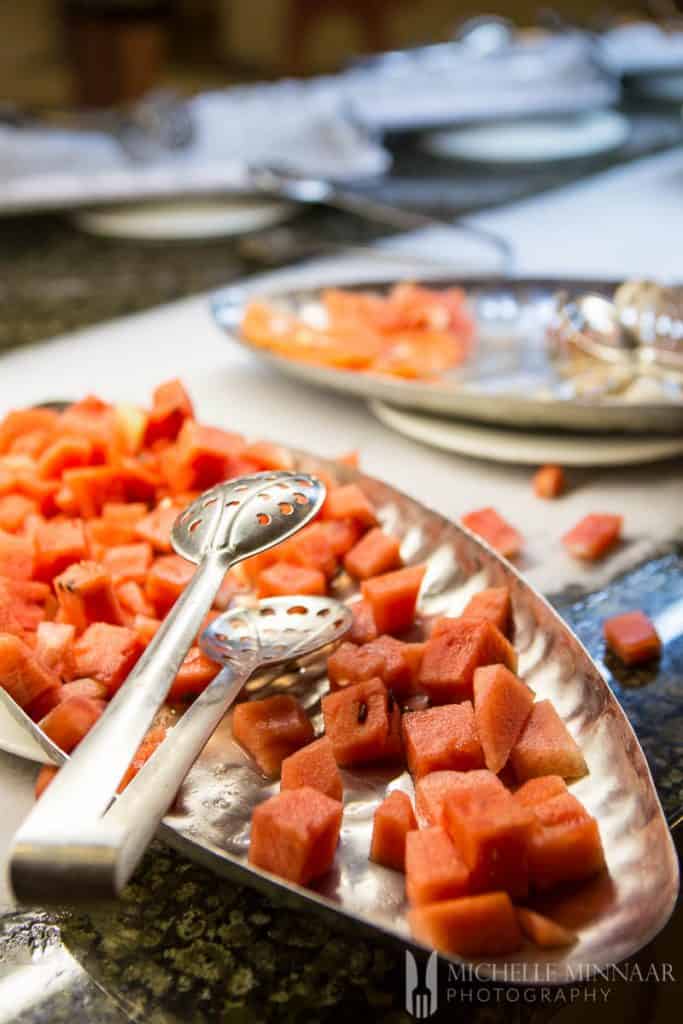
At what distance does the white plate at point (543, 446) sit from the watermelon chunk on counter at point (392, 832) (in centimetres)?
71

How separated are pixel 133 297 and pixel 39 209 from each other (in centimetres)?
42

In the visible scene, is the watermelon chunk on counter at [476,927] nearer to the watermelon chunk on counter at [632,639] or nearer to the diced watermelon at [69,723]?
the diced watermelon at [69,723]

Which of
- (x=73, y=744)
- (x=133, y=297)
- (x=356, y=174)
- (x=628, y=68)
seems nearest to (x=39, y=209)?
(x=133, y=297)

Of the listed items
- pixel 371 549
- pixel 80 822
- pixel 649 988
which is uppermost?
pixel 80 822

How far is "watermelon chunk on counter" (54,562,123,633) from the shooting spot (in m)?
0.90

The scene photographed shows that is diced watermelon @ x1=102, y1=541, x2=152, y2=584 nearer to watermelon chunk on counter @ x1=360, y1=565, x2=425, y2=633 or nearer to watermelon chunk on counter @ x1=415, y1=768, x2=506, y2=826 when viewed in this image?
watermelon chunk on counter @ x1=360, y1=565, x2=425, y2=633

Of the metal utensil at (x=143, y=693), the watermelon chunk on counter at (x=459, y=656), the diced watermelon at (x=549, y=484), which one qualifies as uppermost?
the metal utensil at (x=143, y=693)

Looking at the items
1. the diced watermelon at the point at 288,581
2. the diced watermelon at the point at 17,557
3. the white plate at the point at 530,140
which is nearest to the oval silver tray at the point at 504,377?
the diced watermelon at the point at 288,581

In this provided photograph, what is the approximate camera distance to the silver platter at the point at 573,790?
1.98 feet

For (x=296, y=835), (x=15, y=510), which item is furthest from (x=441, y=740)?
(x=15, y=510)

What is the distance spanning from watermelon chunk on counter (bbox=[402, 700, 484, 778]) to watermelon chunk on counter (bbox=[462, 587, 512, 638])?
13 cm

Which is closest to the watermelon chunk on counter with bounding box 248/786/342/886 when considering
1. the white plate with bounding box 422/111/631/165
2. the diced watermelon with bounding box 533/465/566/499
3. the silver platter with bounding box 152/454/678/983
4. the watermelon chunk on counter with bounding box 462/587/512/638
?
the silver platter with bounding box 152/454/678/983

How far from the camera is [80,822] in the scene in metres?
0.54

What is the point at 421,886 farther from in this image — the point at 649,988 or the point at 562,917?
the point at 649,988
